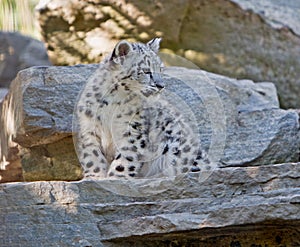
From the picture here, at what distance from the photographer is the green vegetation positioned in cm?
670

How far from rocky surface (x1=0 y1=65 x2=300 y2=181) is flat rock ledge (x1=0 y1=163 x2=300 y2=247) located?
112cm

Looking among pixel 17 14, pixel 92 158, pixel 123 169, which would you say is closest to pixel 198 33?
pixel 17 14

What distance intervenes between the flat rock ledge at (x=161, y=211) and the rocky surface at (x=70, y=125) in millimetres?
1118

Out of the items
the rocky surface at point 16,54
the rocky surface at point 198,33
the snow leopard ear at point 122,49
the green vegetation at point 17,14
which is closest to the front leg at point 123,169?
the snow leopard ear at point 122,49

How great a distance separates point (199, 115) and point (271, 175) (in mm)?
1691

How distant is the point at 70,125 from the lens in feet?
17.0

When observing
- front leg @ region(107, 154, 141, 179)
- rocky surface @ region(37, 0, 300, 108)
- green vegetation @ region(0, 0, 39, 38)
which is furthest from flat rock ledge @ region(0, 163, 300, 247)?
green vegetation @ region(0, 0, 39, 38)

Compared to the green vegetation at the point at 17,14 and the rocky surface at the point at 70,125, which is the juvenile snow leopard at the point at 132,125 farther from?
the green vegetation at the point at 17,14

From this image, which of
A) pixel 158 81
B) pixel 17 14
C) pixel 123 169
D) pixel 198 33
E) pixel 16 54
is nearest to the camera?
pixel 123 169

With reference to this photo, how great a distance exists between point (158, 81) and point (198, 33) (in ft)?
7.64

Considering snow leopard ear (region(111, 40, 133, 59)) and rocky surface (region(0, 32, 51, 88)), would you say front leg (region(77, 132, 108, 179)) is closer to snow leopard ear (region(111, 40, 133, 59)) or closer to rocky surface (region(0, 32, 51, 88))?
snow leopard ear (region(111, 40, 133, 59))

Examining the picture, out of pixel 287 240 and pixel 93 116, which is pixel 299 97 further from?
pixel 287 240

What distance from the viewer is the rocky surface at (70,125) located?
520cm

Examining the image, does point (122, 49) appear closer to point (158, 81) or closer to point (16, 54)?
point (158, 81)
